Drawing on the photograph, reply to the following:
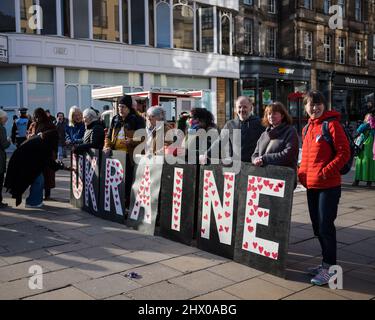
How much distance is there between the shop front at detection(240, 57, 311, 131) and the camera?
27141 millimetres

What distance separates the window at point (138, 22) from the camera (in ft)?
72.3

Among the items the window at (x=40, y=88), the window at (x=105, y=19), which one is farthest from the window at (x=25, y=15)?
the window at (x=105, y=19)

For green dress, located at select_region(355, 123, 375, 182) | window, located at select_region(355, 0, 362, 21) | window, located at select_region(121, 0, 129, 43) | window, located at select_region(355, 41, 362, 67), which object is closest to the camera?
green dress, located at select_region(355, 123, 375, 182)

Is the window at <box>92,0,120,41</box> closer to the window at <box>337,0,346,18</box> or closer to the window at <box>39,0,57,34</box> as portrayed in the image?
the window at <box>39,0,57,34</box>

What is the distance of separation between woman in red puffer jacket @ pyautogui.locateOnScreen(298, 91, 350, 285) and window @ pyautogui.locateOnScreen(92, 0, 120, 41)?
59.2ft

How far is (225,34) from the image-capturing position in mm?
26359

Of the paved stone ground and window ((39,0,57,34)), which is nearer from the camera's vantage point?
the paved stone ground

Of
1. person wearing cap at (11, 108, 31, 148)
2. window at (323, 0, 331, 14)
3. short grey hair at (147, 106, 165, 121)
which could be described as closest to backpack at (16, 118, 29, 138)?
person wearing cap at (11, 108, 31, 148)

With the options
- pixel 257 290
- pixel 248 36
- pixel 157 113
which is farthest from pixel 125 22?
pixel 257 290

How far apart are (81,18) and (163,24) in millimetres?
4646

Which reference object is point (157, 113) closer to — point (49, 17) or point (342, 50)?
point (49, 17)

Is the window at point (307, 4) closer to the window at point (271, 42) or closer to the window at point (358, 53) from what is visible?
the window at point (271, 42)

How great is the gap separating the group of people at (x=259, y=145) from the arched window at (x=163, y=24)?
616 inches
